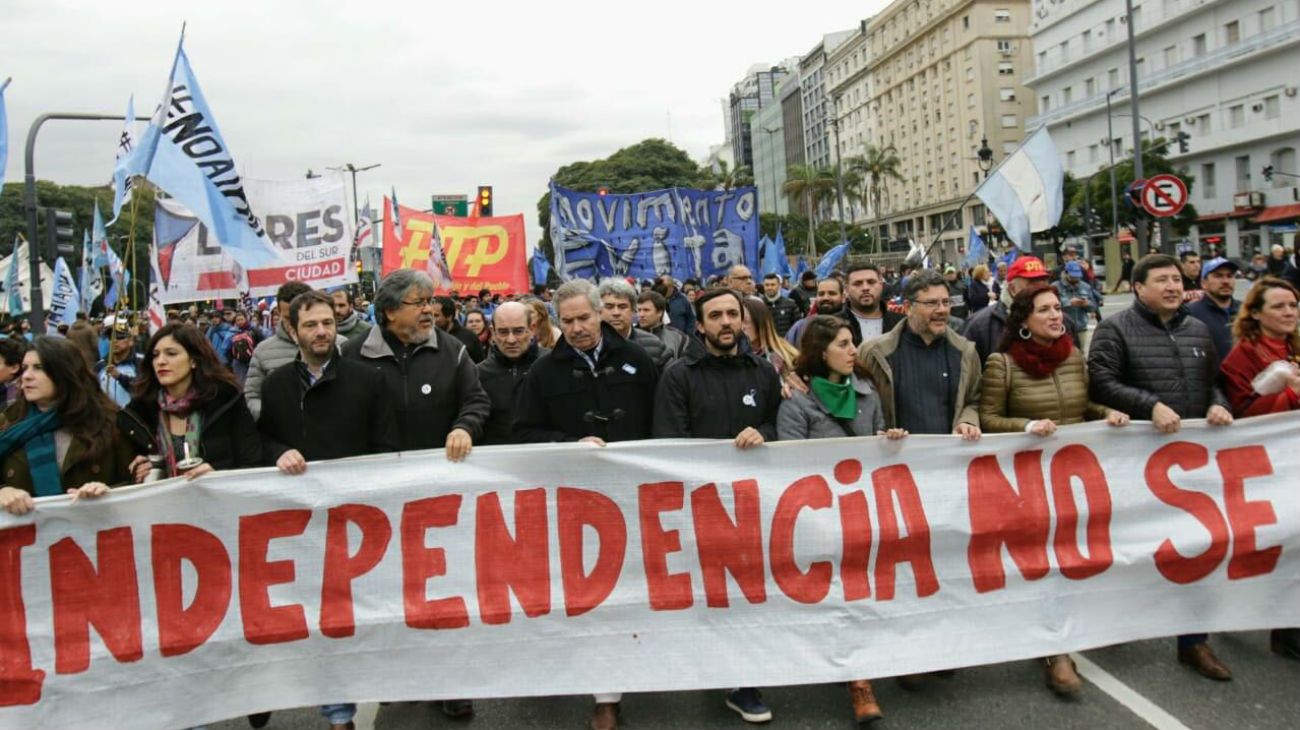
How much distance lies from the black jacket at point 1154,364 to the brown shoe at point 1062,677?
1.15m

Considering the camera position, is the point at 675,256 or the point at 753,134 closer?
the point at 675,256

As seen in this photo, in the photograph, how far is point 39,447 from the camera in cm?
399

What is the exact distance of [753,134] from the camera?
5669 inches

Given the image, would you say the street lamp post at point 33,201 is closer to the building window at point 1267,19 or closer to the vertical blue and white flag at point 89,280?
the vertical blue and white flag at point 89,280

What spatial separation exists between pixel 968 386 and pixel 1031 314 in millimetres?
435

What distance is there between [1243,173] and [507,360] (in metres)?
57.5

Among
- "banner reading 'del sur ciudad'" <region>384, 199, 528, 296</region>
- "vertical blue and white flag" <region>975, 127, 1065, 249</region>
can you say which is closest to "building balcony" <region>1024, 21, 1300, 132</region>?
"banner reading 'del sur ciudad'" <region>384, 199, 528, 296</region>

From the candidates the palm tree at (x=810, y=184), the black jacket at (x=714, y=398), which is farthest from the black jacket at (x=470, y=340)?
the palm tree at (x=810, y=184)

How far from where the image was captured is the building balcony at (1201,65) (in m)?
48.2

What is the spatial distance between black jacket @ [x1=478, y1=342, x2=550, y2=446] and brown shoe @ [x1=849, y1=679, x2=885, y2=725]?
6.58ft

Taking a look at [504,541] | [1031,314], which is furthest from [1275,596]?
[504,541]

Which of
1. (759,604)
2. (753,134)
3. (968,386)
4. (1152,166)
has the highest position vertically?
(753,134)

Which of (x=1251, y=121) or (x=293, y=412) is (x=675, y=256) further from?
(x=1251, y=121)

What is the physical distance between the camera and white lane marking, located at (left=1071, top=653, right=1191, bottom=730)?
376 centimetres
